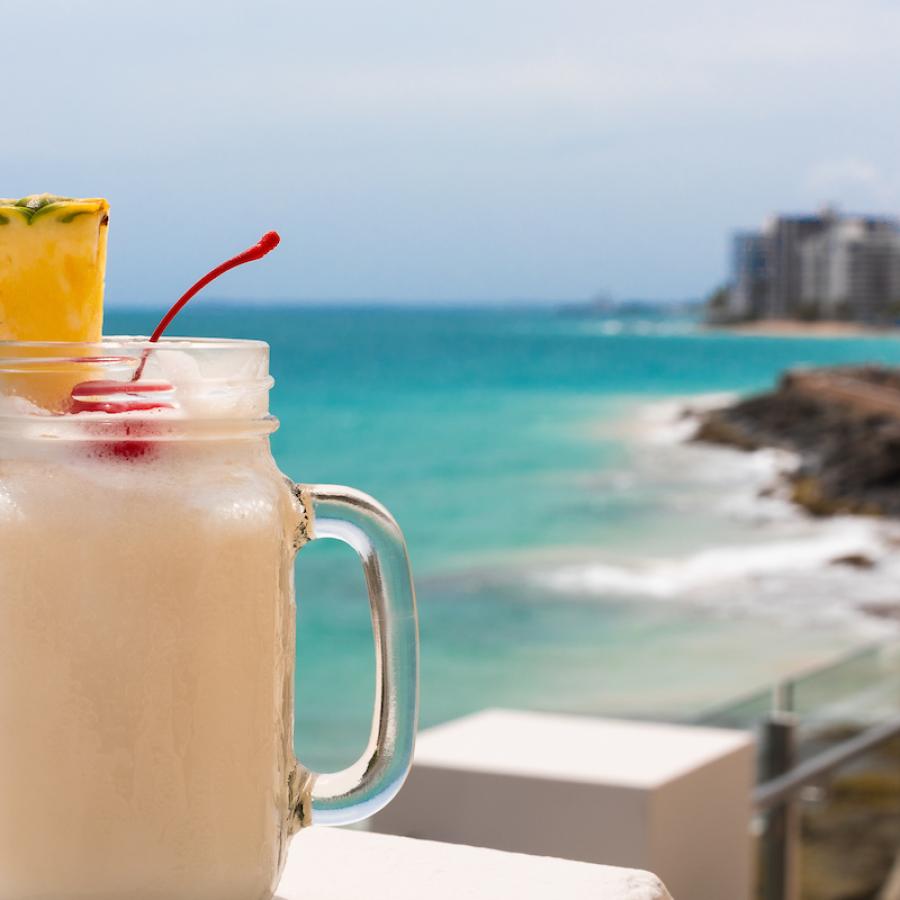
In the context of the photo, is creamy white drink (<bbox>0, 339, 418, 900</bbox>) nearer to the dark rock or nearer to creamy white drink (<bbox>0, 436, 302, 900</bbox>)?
creamy white drink (<bbox>0, 436, 302, 900</bbox>)

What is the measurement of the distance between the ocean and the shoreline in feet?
35.8

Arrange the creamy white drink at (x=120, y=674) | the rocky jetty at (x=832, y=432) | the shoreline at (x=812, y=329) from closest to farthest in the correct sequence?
1. the creamy white drink at (x=120, y=674)
2. the rocky jetty at (x=832, y=432)
3. the shoreline at (x=812, y=329)

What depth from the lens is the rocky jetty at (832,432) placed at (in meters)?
26.8

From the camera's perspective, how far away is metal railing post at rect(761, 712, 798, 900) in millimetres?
2809

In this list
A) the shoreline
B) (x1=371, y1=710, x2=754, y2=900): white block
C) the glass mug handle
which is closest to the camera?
the glass mug handle

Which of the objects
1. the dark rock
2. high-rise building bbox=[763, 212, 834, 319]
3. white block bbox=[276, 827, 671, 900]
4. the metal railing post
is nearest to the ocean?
the dark rock

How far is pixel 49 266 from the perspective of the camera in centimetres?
76

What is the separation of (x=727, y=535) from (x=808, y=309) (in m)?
38.6

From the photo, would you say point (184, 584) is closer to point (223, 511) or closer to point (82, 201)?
point (223, 511)

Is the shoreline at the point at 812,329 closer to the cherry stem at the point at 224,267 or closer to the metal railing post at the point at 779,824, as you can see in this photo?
the metal railing post at the point at 779,824

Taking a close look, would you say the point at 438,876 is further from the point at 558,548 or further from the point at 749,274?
the point at 749,274

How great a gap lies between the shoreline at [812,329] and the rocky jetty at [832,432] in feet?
91.9

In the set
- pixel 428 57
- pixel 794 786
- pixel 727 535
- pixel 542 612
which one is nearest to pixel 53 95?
pixel 428 57

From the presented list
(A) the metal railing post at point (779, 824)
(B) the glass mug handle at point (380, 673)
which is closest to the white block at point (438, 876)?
(B) the glass mug handle at point (380, 673)
